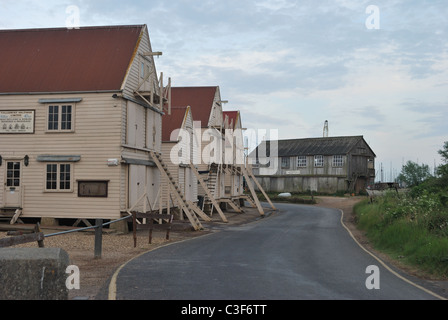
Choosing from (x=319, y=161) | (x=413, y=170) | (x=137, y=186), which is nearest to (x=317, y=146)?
(x=319, y=161)

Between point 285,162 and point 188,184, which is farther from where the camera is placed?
point 285,162

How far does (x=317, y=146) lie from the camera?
2643 inches

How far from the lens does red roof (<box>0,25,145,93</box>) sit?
76.5 ft

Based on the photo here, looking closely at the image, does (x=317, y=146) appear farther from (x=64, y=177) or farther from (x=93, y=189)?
(x=64, y=177)

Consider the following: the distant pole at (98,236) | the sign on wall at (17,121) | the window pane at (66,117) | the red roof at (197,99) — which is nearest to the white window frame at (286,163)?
the red roof at (197,99)

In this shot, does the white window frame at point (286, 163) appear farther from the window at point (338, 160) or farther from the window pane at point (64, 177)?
the window pane at point (64, 177)

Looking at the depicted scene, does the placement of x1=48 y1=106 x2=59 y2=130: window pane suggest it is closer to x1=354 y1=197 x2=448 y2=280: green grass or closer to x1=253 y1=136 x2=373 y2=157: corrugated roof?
x1=354 y1=197 x2=448 y2=280: green grass

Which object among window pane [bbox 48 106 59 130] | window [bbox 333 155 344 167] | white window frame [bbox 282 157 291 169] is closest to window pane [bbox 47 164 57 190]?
window pane [bbox 48 106 59 130]

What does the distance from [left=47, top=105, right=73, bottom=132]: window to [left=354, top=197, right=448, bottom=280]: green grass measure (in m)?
14.7

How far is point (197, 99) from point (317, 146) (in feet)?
100

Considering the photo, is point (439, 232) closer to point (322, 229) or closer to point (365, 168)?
point (322, 229)

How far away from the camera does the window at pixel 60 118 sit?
75.8 feet

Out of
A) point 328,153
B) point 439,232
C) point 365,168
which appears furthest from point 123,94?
point 365,168

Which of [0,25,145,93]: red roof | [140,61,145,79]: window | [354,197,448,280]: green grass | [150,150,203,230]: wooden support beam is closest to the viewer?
[354,197,448,280]: green grass
